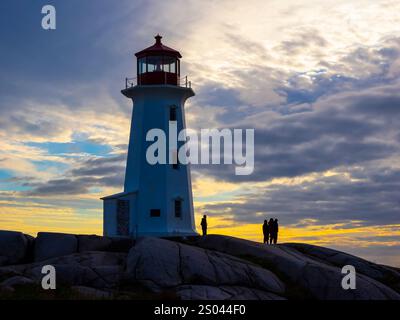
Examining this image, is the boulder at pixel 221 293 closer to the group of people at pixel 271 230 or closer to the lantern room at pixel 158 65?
the group of people at pixel 271 230

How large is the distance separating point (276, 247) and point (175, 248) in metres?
7.53

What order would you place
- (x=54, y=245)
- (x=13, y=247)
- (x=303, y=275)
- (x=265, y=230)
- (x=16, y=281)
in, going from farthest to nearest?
(x=265, y=230)
(x=54, y=245)
(x=13, y=247)
(x=303, y=275)
(x=16, y=281)

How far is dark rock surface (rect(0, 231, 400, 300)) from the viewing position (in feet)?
93.6

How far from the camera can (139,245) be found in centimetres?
3130

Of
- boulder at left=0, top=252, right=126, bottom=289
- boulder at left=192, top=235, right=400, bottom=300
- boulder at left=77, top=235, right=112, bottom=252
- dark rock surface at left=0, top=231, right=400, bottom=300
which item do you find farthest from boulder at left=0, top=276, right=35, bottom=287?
boulder at left=192, top=235, right=400, bottom=300

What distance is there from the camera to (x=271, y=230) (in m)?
39.4

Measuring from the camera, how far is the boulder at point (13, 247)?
3422 centimetres

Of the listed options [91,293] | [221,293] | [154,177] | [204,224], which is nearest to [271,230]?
[204,224]

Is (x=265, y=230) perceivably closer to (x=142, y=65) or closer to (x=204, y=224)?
(x=204, y=224)

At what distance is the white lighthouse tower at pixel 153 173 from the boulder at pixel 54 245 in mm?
5671

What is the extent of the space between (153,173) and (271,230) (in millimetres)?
7943

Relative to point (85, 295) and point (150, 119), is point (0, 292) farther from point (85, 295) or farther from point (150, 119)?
point (150, 119)

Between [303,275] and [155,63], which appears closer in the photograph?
[303,275]

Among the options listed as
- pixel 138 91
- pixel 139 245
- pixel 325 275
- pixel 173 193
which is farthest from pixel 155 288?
pixel 138 91
